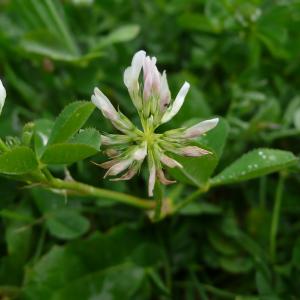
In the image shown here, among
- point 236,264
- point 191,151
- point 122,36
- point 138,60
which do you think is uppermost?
point 138,60

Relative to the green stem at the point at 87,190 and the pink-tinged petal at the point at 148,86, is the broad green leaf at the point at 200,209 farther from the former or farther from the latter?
the pink-tinged petal at the point at 148,86

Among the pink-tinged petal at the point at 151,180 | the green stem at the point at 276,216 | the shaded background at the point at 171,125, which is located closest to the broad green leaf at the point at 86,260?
the shaded background at the point at 171,125

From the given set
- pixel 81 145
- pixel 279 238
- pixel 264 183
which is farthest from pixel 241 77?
pixel 81 145

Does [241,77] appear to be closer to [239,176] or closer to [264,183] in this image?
[264,183]

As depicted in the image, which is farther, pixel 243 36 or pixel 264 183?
pixel 243 36

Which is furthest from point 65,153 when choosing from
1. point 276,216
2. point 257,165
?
point 276,216

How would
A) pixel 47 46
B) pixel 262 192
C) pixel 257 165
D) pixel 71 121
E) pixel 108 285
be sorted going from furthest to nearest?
1. pixel 47 46
2. pixel 262 192
3. pixel 108 285
4. pixel 257 165
5. pixel 71 121

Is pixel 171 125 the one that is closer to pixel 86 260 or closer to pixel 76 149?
pixel 86 260
